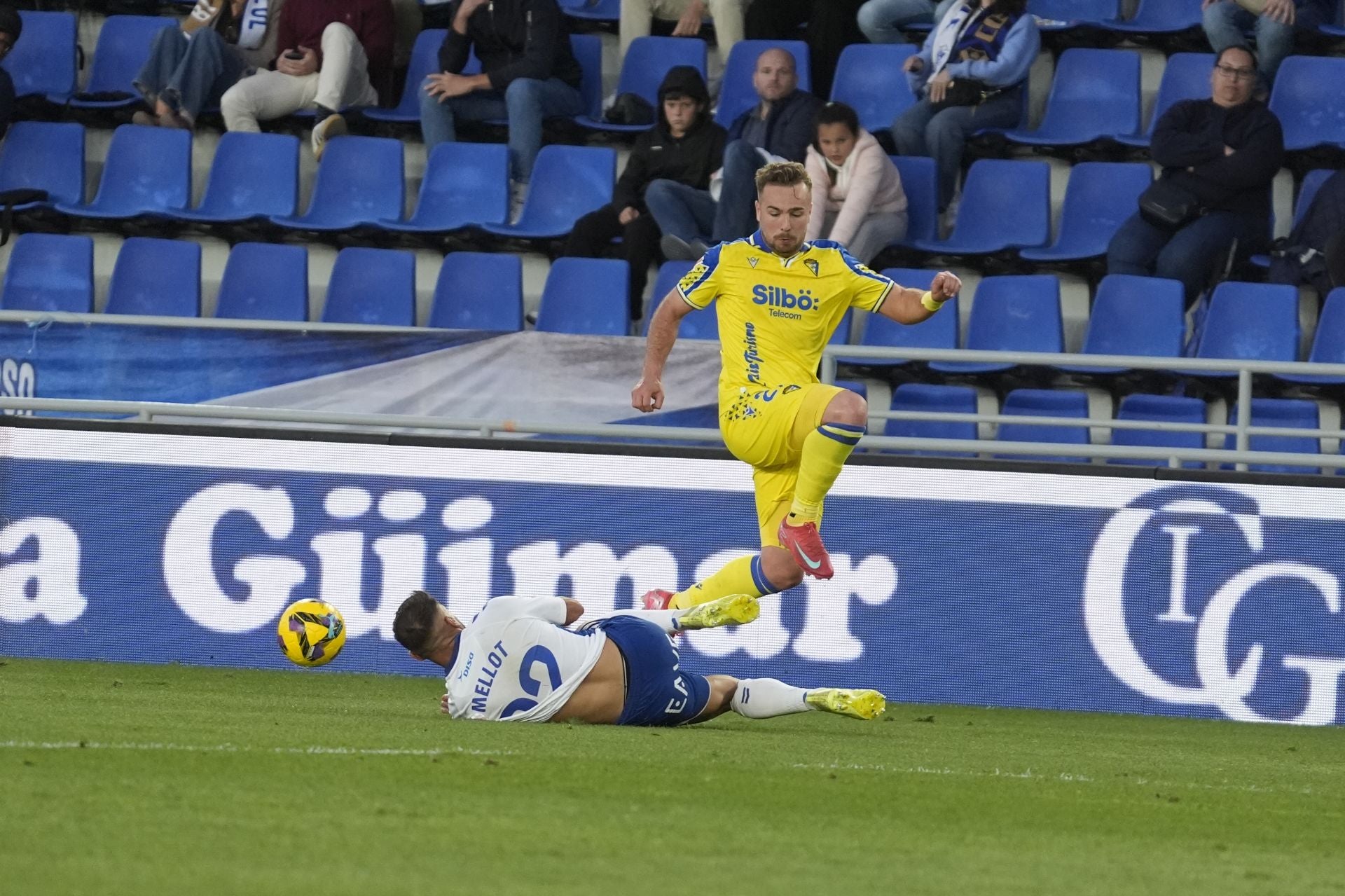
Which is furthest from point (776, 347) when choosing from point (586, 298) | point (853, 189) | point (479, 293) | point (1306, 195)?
point (1306, 195)

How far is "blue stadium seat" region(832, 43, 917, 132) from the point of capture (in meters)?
15.4

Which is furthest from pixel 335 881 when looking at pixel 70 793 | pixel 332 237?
pixel 332 237

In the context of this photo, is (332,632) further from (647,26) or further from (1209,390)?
(647,26)

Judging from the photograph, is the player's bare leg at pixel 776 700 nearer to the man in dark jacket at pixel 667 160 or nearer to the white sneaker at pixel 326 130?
the man in dark jacket at pixel 667 160

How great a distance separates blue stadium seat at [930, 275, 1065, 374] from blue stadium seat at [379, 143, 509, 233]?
3728 mm

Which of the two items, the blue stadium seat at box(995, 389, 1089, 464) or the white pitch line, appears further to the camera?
the blue stadium seat at box(995, 389, 1089, 464)

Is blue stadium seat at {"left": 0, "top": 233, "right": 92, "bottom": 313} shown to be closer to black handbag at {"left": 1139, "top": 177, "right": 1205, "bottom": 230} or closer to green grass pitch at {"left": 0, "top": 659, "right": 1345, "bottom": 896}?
green grass pitch at {"left": 0, "top": 659, "right": 1345, "bottom": 896}

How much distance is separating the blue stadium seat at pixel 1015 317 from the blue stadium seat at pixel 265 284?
4498mm

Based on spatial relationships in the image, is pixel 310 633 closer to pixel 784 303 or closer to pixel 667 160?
pixel 784 303

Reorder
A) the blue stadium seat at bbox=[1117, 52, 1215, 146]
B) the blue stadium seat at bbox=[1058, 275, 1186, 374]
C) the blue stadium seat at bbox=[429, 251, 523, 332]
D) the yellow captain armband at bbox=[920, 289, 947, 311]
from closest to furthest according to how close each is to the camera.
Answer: the yellow captain armband at bbox=[920, 289, 947, 311], the blue stadium seat at bbox=[1058, 275, 1186, 374], the blue stadium seat at bbox=[429, 251, 523, 332], the blue stadium seat at bbox=[1117, 52, 1215, 146]

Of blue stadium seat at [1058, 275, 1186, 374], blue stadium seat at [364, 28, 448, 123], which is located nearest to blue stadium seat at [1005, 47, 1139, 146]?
blue stadium seat at [1058, 275, 1186, 374]

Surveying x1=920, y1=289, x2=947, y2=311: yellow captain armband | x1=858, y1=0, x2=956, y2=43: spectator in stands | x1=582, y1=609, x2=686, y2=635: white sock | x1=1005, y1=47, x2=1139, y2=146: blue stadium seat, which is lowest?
x1=582, y1=609, x2=686, y2=635: white sock

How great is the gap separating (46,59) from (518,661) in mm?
10528

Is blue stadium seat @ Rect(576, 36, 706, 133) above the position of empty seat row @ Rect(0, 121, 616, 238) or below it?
above
